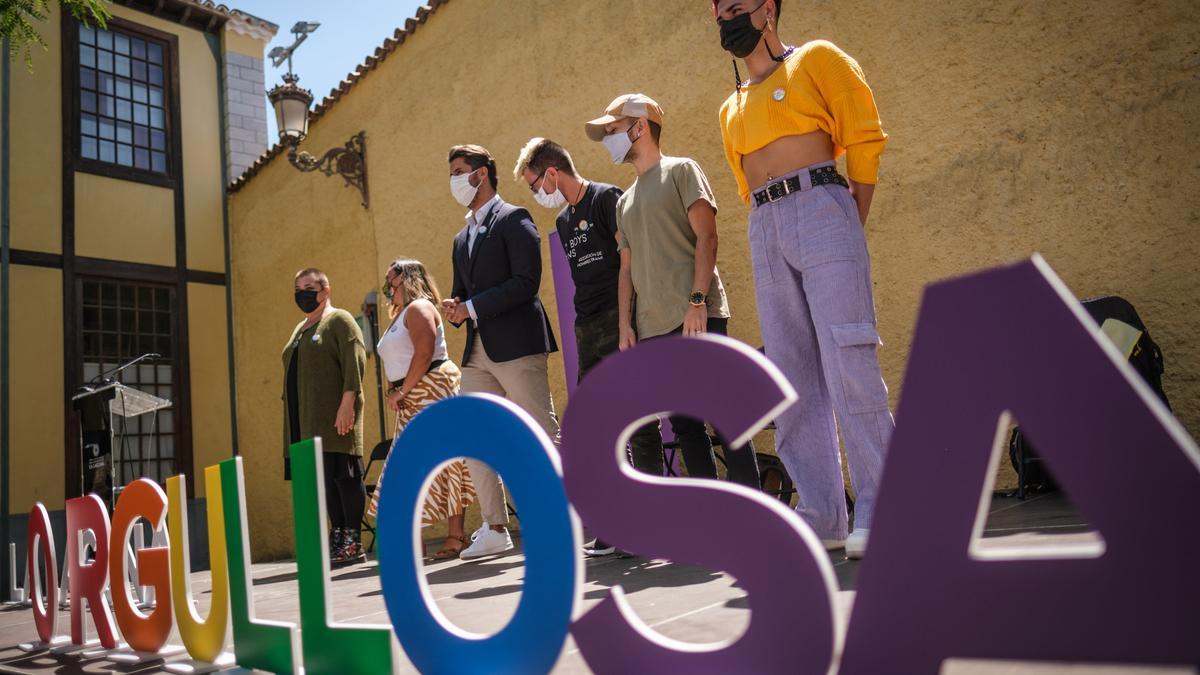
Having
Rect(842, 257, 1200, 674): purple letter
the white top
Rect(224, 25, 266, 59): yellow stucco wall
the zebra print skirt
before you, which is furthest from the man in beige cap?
Rect(224, 25, 266, 59): yellow stucco wall

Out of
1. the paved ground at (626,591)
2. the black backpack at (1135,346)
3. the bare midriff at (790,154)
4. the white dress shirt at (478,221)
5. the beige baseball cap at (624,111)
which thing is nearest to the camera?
the paved ground at (626,591)

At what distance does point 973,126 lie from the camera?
4.04 metres

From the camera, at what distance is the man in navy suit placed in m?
3.61

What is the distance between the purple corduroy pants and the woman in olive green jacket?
98.8 inches

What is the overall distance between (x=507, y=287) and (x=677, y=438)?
1.04m

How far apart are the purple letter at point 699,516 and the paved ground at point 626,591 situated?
15.1 inches

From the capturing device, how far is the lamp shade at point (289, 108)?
8180 mm

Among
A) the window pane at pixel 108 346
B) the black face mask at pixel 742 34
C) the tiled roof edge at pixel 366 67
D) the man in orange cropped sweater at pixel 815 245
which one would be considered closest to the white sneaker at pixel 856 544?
the man in orange cropped sweater at pixel 815 245

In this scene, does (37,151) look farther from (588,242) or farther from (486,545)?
(588,242)

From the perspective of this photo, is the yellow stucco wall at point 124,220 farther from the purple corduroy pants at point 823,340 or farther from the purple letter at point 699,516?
the purple letter at point 699,516

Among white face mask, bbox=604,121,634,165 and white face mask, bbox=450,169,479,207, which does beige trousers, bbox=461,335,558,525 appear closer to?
white face mask, bbox=450,169,479,207

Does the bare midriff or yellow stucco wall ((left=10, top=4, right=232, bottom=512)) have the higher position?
yellow stucco wall ((left=10, top=4, right=232, bottom=512))

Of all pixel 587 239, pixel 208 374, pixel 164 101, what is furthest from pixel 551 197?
pixel 164 101

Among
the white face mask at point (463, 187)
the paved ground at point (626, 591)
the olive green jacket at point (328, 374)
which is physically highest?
the white face mask at point (463, 187)
